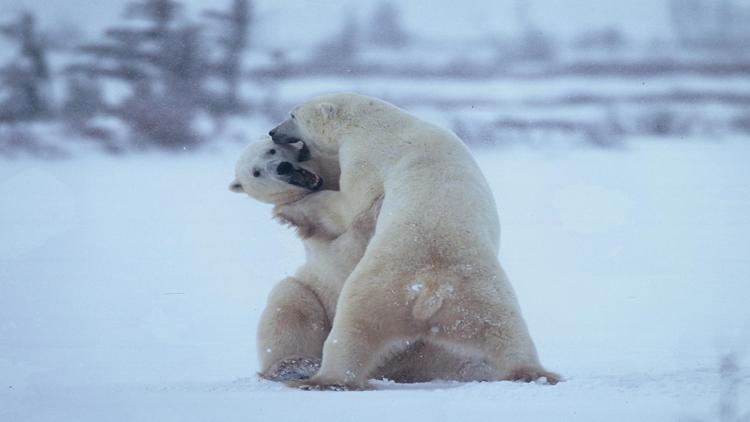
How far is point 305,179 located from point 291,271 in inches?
171

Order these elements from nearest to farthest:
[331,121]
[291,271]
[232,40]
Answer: [331,121], [291,271], [232,40]

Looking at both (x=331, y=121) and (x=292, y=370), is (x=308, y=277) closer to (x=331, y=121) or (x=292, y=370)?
(x=292, y=370)

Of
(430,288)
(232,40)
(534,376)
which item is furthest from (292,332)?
(232,40)

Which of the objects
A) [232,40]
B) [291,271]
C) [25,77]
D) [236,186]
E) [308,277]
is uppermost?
[236,186]

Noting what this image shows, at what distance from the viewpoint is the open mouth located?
4.08m

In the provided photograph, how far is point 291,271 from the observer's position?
27.6 ft

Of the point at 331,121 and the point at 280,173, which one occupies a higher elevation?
the point at 331,121

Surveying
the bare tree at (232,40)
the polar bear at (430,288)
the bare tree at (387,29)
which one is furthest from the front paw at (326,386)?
the bare tree at (387,29)

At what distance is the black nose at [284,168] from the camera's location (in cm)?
409

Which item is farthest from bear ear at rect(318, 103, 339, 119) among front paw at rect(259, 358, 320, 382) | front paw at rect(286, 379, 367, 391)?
front paw at rect(286, 379, 367, 391)

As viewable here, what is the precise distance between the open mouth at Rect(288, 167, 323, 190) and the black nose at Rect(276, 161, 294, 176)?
17 millimetres

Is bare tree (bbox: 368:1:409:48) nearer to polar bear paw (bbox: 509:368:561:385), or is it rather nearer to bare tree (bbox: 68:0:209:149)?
bare tree (bbox: 68:0:209:149)

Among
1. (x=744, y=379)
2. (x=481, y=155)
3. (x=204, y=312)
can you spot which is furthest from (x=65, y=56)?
(x=744, y=379)

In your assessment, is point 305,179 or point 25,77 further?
point 25,77
